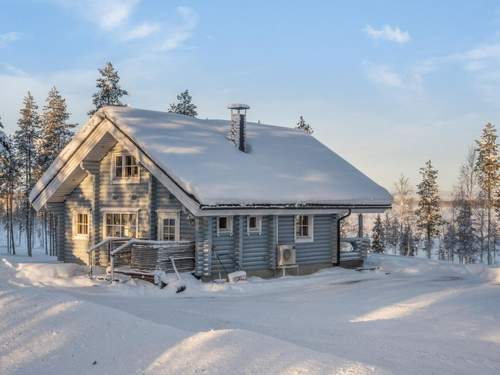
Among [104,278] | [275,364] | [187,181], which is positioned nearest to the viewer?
[275,364]

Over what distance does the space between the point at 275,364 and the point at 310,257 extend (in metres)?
14.7

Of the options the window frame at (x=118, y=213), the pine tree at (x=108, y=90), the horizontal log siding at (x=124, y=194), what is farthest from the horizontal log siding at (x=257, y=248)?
the pine tree at (x=108, y=90)

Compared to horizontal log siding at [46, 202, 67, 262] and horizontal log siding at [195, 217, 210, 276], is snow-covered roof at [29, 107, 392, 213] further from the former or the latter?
horizontal log siding at [46, 202, 67, 262]

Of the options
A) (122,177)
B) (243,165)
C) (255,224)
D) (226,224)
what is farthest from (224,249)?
(122,177)

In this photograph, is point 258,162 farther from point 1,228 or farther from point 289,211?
point 1,228

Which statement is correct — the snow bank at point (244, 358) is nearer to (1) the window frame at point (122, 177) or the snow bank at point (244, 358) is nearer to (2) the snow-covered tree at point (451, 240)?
(1) the window frame at point (122, 177)

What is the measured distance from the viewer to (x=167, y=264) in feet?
62.1

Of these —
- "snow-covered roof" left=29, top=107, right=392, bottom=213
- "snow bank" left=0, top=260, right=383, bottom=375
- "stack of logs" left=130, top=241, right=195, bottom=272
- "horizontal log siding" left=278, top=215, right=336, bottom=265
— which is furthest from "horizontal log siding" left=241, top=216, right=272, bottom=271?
"snow bank" left=0, top=260, right=383, bottom=375

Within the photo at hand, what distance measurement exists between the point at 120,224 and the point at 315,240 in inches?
321

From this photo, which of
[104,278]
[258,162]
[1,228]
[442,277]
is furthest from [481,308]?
[1,228]

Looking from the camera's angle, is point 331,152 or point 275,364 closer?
point 275,364

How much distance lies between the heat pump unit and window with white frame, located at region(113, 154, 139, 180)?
256 inches

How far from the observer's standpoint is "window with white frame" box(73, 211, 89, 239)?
2456cm

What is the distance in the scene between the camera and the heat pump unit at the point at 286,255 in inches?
830
